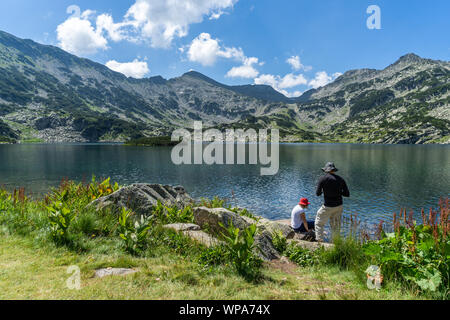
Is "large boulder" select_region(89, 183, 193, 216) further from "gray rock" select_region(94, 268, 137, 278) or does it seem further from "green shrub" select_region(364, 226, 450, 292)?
"green shrub" select_region(364, 226, 450, 292)

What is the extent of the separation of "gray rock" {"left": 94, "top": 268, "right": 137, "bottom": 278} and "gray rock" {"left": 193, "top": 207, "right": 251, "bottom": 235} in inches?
169

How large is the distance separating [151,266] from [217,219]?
4153 millimetres

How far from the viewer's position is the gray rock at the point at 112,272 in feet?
20.3

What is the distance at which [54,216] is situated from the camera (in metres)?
8.05

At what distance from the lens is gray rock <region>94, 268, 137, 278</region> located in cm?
620

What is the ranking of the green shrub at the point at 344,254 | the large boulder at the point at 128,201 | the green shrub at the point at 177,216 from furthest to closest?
the green shrub at the point at 177,216 → the large boulder at the point at 128,201 → the green shrub at the point at 344,254

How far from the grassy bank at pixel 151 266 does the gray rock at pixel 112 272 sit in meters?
0.21

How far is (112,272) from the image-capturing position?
6.35 m

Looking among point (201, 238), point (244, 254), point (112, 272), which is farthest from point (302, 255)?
point (112, 272)

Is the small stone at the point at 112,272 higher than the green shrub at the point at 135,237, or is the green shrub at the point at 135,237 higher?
the green shrub at the point at 135,237

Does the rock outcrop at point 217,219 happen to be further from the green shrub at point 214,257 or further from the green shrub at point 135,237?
the green shrub at point 135,237

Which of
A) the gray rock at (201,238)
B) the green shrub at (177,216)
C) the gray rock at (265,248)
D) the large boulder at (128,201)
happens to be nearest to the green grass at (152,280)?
the gray rock at (265,248)
